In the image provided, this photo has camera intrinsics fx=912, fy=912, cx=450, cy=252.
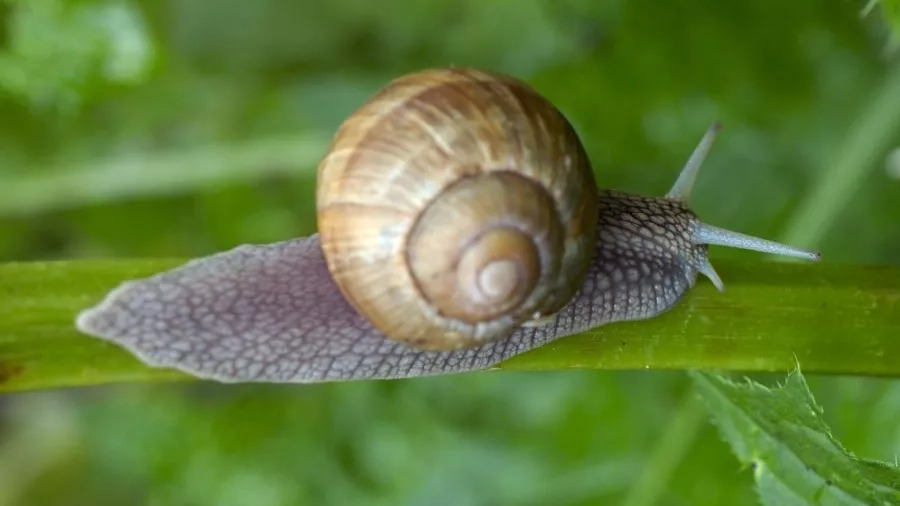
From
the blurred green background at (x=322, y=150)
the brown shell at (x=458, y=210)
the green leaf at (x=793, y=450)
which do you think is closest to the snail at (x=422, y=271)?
the brown shell at (x=458, y=210)

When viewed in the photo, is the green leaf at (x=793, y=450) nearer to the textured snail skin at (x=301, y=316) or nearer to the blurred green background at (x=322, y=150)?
the textured snail skin at (x=301, y=316)

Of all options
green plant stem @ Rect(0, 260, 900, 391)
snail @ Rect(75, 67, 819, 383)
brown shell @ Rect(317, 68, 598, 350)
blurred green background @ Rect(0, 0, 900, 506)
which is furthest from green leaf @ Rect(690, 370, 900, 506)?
blurred green background @ Rect(0, 0, 900, 506)

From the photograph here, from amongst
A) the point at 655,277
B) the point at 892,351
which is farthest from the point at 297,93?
the point at 892,351

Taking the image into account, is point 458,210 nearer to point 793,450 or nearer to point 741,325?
point 741,325

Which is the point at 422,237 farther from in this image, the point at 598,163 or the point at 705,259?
the point at 598,163

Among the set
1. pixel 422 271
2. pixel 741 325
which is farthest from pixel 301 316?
pixel 741 325

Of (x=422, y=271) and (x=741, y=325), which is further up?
(x=741, y=325)

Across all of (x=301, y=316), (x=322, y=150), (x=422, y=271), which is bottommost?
(x=322, y=150)
